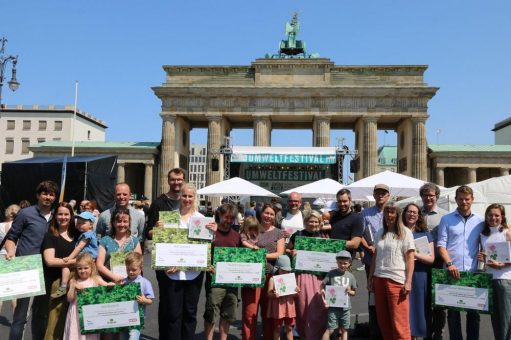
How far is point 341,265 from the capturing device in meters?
6.19

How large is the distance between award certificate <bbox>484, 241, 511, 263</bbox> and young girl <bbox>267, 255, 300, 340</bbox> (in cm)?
249

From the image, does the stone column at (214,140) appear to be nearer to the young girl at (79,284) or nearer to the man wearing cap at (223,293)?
the man wearing cap at (223,293)

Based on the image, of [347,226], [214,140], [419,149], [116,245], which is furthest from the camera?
[214,140]

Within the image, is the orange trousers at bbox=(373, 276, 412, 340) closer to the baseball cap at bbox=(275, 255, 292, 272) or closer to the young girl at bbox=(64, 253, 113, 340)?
the baseball cap at bbox=(275, 255, 292, 272)

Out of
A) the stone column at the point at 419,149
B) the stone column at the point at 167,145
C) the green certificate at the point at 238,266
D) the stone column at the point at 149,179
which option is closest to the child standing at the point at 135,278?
the green certificate at the point at 238,266

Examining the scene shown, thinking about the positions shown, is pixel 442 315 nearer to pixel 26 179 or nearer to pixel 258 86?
pixel 26 179

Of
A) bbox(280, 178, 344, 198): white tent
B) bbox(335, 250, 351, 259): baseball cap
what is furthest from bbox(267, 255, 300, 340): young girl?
bbox(280, 178, 344, 198): white tent

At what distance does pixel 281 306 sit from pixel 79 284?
262 centimetres

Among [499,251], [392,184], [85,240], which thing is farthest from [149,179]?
[499,251]

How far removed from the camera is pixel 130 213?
6.11 m

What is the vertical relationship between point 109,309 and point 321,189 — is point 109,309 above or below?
below

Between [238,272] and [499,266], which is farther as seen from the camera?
[238,272]

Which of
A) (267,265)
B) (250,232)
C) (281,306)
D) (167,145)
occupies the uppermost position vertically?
(167,145)

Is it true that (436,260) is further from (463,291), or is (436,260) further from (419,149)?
(419,149)
